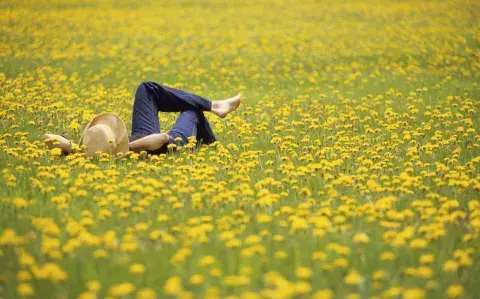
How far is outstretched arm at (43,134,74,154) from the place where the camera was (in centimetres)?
528

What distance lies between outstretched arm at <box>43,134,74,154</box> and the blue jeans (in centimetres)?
73

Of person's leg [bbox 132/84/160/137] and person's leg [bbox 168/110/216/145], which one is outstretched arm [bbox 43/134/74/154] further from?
person's leg [bbox 168/110/216/145]

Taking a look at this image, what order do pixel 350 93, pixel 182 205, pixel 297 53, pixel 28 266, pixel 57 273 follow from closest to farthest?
pixel 57 273
pixel 28 266
pixel 182 205
pixel 350 93
pixel 297 53

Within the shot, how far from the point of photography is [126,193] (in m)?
4.32

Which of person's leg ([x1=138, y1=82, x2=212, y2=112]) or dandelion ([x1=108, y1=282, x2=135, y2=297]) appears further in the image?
person's leg ([x1=138, y1=82, x2=212, y2=112])

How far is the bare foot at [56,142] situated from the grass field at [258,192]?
137 millimetres

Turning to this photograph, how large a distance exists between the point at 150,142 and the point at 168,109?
3.05 feet

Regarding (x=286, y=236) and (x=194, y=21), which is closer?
(x=286, y=236)

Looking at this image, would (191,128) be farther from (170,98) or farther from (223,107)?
(223,107)

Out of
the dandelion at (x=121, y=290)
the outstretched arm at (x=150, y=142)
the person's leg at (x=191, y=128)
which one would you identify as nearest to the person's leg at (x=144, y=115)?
the person's leg at (x=191, y=128)

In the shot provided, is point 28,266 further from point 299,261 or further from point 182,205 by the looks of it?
point 299,261

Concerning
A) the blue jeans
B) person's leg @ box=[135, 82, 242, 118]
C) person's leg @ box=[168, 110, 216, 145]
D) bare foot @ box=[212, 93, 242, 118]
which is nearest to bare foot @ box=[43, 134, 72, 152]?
the blue jeans

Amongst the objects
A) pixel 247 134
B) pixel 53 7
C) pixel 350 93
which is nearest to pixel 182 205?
pixel 247 134

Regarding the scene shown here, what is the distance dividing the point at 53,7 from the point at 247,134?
15.9 m
